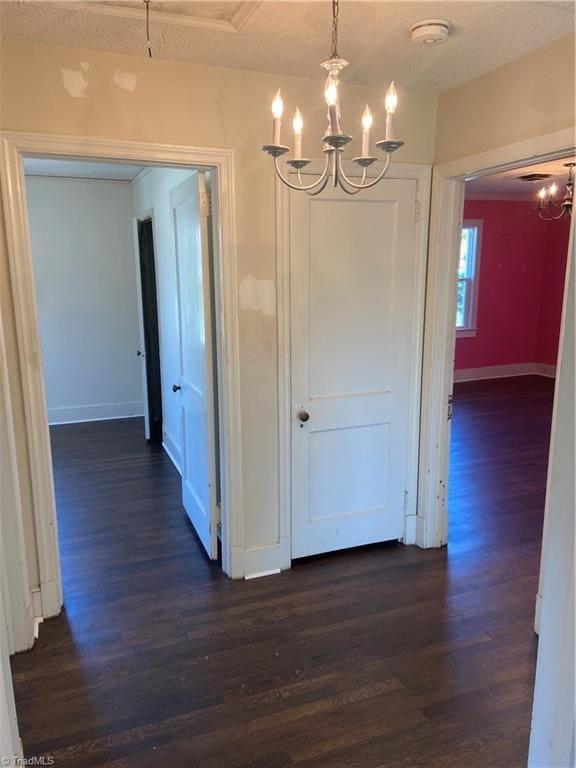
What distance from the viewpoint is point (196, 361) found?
317 cm

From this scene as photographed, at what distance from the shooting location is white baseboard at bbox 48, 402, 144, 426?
5898 mm

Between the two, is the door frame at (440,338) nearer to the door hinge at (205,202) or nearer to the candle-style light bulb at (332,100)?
the door hinge at (205,202)

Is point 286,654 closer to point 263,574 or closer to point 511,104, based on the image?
point 263,574

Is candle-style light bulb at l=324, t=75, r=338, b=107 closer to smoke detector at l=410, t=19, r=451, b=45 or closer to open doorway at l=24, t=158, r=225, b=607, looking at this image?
smoke detector at l=410, t=19, r=451, b=45

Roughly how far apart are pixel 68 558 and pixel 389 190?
109 inches

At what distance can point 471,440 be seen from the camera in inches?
207

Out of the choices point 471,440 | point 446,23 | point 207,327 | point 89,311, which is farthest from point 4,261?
point 471,440

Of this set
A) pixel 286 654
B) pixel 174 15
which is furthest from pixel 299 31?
pixel 286 654

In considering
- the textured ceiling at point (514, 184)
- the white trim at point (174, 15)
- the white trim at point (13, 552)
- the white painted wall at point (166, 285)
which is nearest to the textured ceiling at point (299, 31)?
the white trim at point (174, 15)

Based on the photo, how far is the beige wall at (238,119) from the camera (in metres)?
2.23

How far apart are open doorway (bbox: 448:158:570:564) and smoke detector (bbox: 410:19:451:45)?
3354 millimetres

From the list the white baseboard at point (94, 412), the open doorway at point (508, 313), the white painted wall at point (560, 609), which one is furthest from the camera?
the white baseboard at point (94, 412)

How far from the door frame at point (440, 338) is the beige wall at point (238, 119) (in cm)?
28

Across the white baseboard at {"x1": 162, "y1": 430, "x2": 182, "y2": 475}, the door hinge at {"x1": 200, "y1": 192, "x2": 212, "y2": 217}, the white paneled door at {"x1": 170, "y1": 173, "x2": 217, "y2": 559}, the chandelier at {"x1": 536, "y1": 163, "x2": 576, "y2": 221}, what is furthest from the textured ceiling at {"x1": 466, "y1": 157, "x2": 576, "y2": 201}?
the white baseboard at {"x1": 162, "y1": 430, "x2": 182, "y2": 475}
